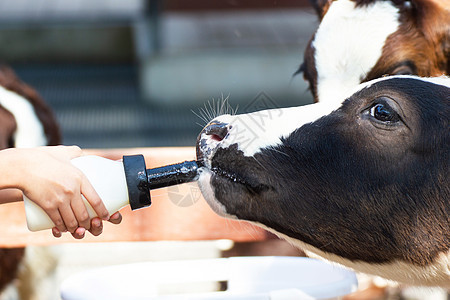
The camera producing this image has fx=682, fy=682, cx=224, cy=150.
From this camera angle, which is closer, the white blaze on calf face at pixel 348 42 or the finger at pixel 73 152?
the finger at pixel 73 152

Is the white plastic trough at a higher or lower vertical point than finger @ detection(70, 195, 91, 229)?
lower

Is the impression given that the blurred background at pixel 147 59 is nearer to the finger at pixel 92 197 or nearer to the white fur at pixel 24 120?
the white fur at pixel 24 120

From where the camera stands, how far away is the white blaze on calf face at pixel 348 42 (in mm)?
1723

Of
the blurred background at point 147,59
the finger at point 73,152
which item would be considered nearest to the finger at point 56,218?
the finger at point 73,152

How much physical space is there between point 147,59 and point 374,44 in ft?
9.72

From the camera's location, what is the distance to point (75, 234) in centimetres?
111

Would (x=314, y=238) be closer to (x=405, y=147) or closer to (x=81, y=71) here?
(x=405, y=147)

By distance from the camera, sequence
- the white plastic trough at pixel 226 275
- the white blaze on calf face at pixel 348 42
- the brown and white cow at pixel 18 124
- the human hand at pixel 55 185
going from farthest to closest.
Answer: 1. the brown and white cow at pixel 18 124
2. the white blaze on calf face at pixel 348 42
3. the white plastic trough at pixel 226 275
4. the human hand at pixel 55 185

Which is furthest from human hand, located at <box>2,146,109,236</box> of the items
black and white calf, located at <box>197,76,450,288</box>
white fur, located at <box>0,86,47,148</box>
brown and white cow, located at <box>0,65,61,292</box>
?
white fur, located at <box>0,86,47,148</box>

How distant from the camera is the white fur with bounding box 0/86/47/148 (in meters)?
2.40

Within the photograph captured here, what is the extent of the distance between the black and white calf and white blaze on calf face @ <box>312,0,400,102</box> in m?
0.52

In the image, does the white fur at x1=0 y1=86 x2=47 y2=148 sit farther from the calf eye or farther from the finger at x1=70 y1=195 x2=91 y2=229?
the calf eye

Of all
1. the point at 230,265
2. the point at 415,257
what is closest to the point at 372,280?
the point at 230,265

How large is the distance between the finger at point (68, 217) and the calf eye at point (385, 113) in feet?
1.72
